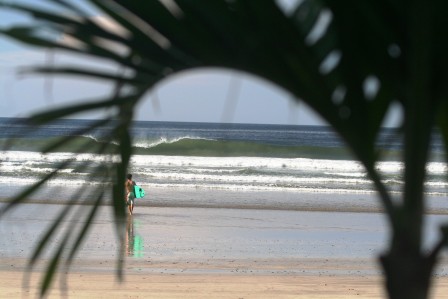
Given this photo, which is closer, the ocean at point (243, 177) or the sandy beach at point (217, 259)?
the sandy beach at point (217, 259)

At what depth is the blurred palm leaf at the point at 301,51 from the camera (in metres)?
1.55

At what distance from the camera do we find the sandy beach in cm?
911

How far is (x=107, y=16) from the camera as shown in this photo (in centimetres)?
159

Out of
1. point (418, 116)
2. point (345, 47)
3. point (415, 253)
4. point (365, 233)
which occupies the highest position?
point (345, 47)

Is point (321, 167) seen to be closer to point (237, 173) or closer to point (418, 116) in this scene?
point (237, 173)

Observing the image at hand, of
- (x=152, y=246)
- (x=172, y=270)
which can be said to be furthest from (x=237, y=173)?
(x=172, y=270)

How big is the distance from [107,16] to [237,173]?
28150 mm

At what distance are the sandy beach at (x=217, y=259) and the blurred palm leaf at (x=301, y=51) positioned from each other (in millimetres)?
5857

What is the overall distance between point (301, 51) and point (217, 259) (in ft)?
32.4

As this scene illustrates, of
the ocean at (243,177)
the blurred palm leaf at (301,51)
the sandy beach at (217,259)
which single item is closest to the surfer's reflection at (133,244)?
the sandy beach at (217,259)

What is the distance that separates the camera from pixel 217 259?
37.1 ft

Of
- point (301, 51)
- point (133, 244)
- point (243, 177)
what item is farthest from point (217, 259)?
point (243, 177)

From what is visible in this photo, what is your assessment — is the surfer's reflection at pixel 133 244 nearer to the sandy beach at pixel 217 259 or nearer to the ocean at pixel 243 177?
the sandy beach at pixel 217 259

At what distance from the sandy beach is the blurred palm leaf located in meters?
5.86
